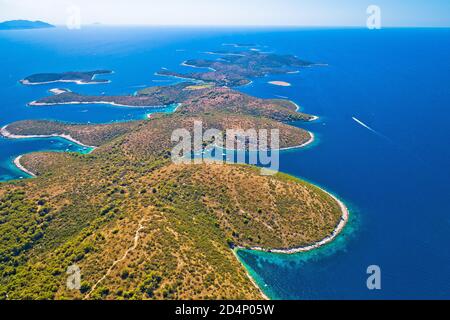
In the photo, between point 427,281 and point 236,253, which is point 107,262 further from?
point 427,281

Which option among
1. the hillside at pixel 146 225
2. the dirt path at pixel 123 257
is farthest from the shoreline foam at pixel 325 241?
the dirt path at pixel 123 257

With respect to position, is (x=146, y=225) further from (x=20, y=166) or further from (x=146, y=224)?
(x=20, y=166)

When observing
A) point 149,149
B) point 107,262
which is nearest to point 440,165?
→ point 149,149

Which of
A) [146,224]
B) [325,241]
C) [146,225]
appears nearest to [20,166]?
[146,224]

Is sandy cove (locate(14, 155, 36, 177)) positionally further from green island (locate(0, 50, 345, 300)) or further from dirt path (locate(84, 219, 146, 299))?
dirt path (locate(84, 219, 146, 299))

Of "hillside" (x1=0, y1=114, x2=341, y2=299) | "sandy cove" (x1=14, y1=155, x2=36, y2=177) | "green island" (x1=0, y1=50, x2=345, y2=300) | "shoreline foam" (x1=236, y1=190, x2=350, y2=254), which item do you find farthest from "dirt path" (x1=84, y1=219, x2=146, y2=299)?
"sandy cove" (x1=14, y1=155, x2=36, y2=177)

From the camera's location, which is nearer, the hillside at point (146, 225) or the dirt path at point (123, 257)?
the dirt path at point (123, 257)

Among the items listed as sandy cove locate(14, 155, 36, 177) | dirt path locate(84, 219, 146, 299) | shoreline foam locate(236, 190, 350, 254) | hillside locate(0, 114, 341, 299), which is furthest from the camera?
sandy cove locate(14, 155, 36, 177)

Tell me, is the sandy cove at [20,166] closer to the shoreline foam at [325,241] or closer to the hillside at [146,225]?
the hillside at [146,225]
